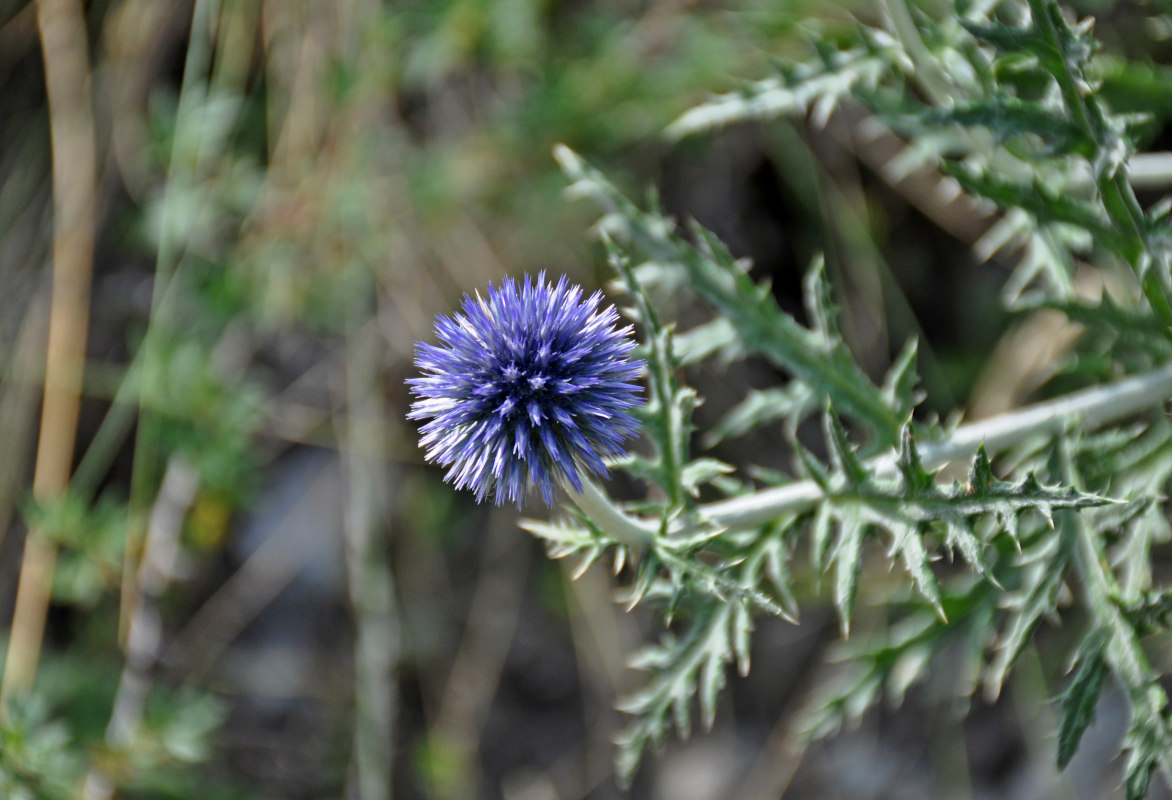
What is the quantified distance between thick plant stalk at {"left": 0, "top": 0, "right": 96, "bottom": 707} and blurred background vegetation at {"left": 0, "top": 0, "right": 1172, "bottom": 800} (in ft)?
0.04

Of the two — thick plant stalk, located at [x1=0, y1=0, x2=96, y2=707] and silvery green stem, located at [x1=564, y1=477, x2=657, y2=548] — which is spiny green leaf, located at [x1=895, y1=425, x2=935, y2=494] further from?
thick plant stalk, located at [x1=0, y1=0, x2=96, y2=707]

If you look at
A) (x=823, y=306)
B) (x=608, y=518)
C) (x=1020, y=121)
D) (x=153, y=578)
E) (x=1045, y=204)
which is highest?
(x=1020, y=121)

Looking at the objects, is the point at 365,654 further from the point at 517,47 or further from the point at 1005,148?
the point at 1005,148

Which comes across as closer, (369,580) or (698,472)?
(698,472)

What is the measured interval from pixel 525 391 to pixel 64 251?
286 cm

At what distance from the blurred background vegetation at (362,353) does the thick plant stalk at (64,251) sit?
1 cm

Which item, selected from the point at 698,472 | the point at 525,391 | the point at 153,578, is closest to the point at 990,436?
the point at 698,472

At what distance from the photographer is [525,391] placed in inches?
59.0

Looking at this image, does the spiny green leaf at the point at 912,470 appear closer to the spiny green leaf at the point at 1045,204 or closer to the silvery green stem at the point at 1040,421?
the silvery green stem at the point at 1040,421

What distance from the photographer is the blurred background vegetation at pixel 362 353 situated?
123 inches

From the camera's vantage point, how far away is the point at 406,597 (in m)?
3.47

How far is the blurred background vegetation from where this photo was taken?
312 centimetres

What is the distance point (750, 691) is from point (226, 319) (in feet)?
8.07

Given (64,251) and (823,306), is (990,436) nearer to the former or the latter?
(823,306)
